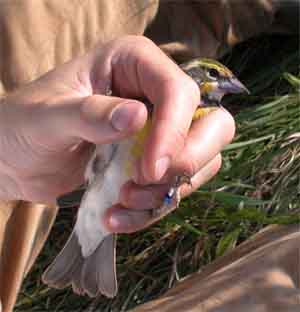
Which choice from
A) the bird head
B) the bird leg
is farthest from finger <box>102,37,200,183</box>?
the bird head

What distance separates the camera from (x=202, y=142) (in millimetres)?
1315

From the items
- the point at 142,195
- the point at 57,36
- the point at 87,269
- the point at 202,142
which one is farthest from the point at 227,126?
the point at 57,36

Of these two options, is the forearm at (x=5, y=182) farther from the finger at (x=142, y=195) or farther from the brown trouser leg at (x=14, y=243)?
the finger at (x=142, y=195)

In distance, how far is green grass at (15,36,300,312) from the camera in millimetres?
1983

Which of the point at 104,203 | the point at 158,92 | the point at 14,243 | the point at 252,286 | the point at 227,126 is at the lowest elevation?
the point at 14,243

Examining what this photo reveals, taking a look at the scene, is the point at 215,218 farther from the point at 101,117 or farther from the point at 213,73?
the point at 101,117

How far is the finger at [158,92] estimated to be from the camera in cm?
117

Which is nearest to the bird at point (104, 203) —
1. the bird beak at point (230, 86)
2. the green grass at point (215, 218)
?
the bird beak at point (230, 86)

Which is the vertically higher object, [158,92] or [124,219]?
[158,92]

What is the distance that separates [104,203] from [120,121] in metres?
0.36

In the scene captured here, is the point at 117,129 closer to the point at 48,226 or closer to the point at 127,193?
the point at 127,193

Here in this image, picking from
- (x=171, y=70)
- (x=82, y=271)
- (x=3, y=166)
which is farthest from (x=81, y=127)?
(x=82, y=271)

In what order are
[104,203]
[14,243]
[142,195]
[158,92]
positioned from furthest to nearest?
[14,243] → [104,203] → [142,195] → [158,92]

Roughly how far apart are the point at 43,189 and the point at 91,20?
52 centimetres
